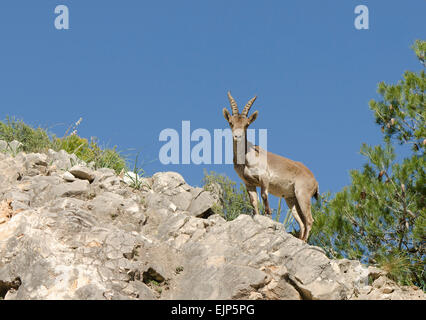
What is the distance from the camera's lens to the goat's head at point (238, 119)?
14.4 meters

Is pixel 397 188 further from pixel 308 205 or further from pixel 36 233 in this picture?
pixel 36 233

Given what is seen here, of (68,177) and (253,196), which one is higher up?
(68,177)

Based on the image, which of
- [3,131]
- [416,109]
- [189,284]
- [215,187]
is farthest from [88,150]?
[416,109]

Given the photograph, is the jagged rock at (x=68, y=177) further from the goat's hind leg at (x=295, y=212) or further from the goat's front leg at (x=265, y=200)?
the goat's hind leg at (x=295, y=212)

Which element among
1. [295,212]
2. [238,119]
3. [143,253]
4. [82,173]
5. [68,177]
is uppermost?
[238,119]

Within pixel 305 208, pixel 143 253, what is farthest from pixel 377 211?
pixel 143 253

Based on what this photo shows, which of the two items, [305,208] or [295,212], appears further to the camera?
[295,212]

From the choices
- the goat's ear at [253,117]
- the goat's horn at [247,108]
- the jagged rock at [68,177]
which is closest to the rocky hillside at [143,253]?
the jagged rock at [68,177]

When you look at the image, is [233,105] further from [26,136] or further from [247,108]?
[26,136]

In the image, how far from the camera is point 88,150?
19.1 m

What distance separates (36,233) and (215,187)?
6081 mm

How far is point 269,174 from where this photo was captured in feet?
48.9

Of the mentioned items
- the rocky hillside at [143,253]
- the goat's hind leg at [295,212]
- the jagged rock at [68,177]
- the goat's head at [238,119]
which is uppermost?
the goat's head at [238,119]

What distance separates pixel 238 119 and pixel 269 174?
5.19 feet
